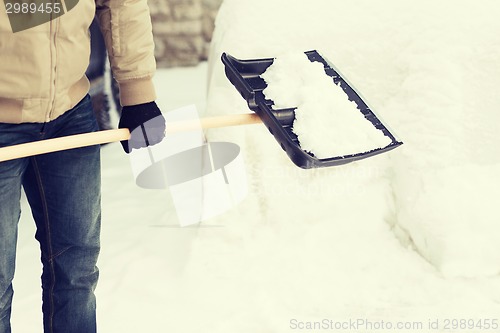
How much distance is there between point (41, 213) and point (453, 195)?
4.78 feet

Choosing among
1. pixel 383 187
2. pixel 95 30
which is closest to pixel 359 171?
pixel 383 187

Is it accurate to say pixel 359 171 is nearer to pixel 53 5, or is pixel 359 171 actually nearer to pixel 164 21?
pixel 53 5

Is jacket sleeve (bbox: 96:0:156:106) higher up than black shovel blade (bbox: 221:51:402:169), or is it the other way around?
jacket sleeve (bbox: 96:0:156:106)

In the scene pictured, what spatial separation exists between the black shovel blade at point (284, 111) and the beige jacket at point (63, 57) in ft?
0.86

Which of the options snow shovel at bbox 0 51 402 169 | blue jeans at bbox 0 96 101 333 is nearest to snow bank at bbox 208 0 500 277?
snow shovel at bbox 0 51 402 169

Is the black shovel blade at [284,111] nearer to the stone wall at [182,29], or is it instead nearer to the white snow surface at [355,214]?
the white snow surface at [355,214]

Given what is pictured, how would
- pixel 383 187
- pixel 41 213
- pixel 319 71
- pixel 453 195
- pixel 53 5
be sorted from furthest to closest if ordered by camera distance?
pixel 383 187
pixel 453 195
pixel 319 71
pixel 41 213
pixel 53 5

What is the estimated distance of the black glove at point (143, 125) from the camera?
53.1 inches

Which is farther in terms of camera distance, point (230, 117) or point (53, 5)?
point (230, 117)

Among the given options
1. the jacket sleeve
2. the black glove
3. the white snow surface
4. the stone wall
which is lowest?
the stone wall

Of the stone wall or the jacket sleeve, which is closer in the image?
the jacket sleeve

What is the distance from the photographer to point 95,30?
3.41m

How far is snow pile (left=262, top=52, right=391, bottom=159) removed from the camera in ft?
4.24

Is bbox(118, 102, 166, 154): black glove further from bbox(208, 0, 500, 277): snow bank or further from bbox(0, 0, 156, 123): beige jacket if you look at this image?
bbox(208, 0, 500, 277): snow bank
